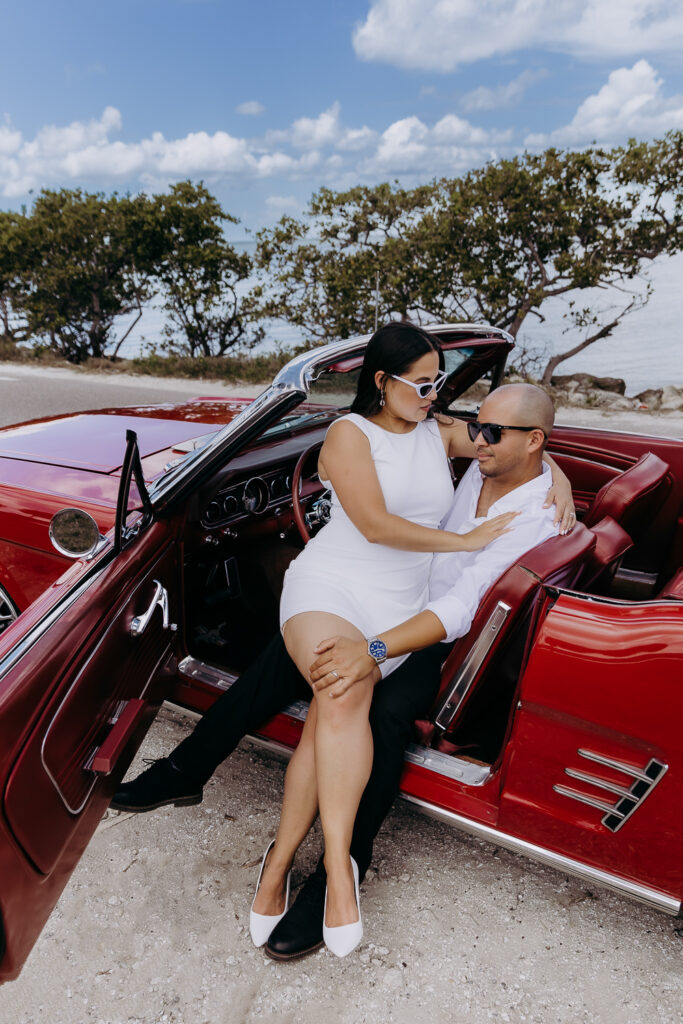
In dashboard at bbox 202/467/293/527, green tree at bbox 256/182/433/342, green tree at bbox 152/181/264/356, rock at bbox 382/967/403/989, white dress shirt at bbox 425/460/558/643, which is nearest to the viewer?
rock at bbox 382/967/403/989

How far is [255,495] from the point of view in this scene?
2615 millimetres

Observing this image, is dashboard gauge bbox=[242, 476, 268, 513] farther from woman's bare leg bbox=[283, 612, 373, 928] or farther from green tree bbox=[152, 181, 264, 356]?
green tree bbox=[152, 181, 264, 356]

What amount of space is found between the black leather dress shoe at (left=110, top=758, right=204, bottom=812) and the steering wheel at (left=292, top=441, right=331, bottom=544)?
864 mm

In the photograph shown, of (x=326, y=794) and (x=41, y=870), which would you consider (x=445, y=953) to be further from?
(x=41, y=870)

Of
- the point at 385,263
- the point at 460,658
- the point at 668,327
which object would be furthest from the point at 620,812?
the point at 668,327

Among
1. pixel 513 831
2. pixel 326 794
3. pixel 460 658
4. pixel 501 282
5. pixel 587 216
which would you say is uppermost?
pixel 587 216

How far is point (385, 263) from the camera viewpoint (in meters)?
8.52

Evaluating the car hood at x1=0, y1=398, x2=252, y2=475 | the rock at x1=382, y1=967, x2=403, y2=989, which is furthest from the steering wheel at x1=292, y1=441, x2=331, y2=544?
the rock at x1=382, y1=967, x2=403, y2=989

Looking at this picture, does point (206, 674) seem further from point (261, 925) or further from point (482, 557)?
point (482, 557)

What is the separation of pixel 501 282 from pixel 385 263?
154 cm

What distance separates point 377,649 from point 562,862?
2.33 ft

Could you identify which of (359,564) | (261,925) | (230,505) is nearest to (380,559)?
(359,564)

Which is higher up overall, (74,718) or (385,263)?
(385,263)

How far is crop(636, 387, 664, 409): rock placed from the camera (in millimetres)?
7910
